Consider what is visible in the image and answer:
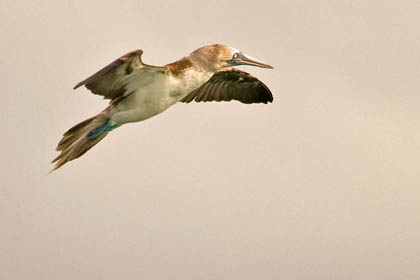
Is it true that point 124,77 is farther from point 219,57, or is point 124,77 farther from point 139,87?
point 219,57

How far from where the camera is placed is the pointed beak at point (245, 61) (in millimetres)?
23834

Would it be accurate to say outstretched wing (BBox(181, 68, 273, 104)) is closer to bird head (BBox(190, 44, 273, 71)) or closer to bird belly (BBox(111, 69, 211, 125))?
bird head (BBox(190, 44, 273, 71))

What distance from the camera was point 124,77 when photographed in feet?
73.2

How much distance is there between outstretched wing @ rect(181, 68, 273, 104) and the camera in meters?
26.6

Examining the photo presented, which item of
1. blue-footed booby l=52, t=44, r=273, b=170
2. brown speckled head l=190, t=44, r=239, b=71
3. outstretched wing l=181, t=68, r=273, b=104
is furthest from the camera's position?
outstretched wing l=181, t=68, r=273, b=104

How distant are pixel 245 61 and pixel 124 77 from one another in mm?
3180

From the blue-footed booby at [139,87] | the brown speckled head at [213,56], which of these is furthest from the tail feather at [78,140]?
the brown speckled head at [213,56]

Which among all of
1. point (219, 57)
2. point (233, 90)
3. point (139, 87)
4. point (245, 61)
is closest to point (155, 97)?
point (139, 87)

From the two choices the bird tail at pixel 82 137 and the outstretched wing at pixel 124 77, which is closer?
the outstretched wing at pixel 124 77

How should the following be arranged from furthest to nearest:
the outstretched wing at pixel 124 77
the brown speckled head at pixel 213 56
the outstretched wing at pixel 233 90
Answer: the outstretched wing at pixel 233 90 < the brown speckled head at pixel 213 56 < the outstretched wing at pixel 124 77

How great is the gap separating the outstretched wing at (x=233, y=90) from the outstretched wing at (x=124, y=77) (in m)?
4.15

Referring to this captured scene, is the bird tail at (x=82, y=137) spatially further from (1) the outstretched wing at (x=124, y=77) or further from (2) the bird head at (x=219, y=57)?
(2) the bird head at (x=219, y=57)

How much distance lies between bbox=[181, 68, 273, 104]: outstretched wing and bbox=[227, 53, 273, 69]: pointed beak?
2.07 meters

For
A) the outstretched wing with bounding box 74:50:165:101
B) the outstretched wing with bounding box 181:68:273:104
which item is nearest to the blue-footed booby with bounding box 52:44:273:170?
the outstretched wing with bounding box 74:50:165:101
